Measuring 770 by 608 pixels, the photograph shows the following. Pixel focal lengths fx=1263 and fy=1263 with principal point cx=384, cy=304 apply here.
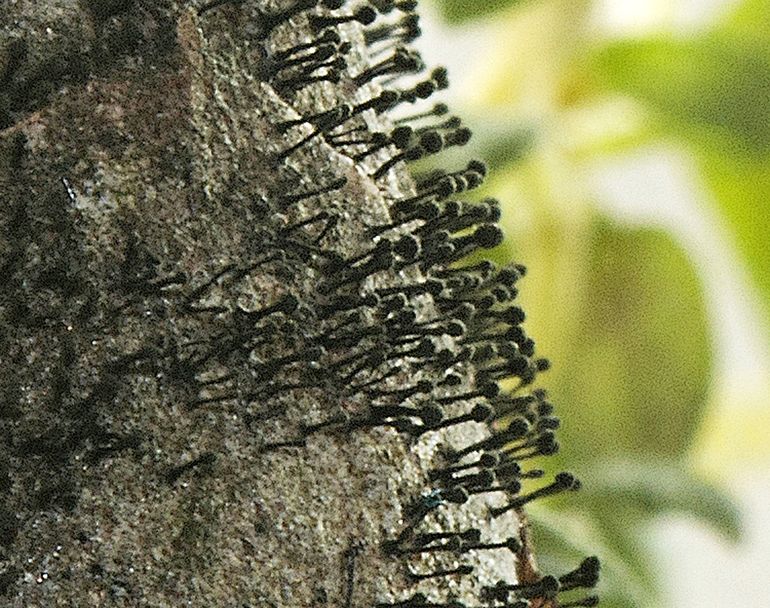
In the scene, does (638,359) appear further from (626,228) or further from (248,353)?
(248,353)

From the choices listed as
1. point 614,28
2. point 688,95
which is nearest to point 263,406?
point 688,95

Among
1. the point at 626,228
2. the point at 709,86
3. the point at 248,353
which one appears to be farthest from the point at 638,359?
the point at 248,353

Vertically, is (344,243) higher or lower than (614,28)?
lower

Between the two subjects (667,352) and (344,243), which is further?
(667,352)

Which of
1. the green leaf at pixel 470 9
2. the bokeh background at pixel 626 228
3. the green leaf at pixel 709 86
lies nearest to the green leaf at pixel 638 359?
the bokeh background at pixel 626 228

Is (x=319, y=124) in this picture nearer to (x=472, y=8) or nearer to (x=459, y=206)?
(x=459, y=206)

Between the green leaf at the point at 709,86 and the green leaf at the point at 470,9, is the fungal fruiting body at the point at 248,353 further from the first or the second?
the green leaf at the point at 709,86

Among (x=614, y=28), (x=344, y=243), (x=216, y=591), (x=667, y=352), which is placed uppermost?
(x=614, y=28)

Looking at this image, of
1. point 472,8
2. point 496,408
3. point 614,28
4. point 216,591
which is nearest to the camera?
point 216,591
